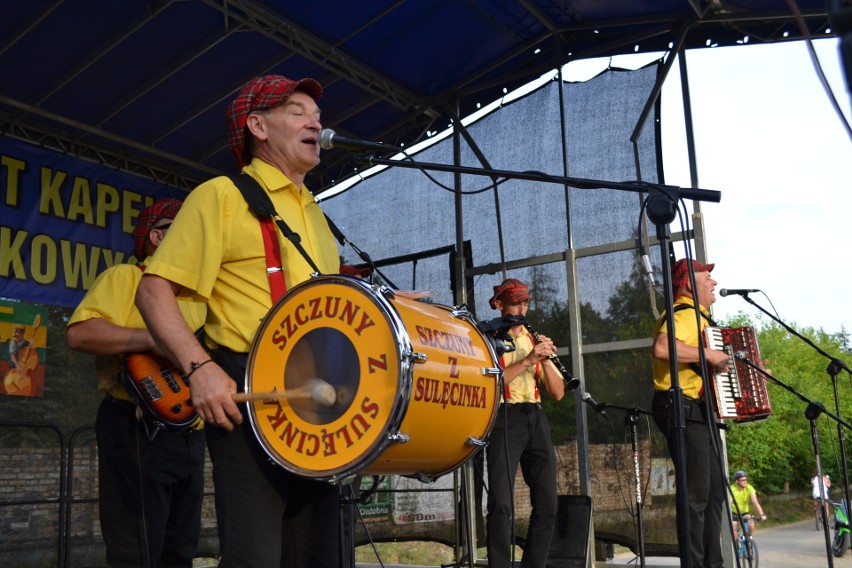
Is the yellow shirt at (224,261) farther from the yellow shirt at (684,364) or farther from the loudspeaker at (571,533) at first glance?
the loudspeaker at (571,533)

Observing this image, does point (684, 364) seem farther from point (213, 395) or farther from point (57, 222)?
point (57, 222)

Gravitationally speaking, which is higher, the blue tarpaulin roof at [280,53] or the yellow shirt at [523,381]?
the blue tarpaulin roof at [280,53]

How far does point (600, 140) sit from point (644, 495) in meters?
3.08

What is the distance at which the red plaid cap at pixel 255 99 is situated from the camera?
2.62 meters

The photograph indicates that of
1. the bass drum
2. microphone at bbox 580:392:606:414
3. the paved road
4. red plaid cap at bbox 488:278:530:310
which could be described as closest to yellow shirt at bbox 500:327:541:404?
red plaid cap at bbox 488:278:530:310

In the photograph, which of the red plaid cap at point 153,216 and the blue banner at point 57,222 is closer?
the red plaid cap at point 153,216

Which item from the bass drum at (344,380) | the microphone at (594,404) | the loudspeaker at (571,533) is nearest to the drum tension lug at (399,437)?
the bass drum at (344,380)

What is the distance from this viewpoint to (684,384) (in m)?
5.48

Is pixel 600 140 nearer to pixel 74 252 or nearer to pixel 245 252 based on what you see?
pixel 74 252

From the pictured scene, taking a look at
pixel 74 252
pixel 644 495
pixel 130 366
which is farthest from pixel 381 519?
pixel 130 366

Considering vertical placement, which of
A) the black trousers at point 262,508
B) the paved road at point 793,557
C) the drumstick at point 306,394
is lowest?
the paved road at point 793,557

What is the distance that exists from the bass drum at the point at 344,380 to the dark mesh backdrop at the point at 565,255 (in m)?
4.62

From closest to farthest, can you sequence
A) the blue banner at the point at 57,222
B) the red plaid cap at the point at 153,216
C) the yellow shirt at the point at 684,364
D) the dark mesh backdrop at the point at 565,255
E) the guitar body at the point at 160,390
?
the guitar body at the point at 160,390 → the red plaid cap at the point at 153,216 → the yellow shirt at the point at 684,364 → the blue banner at the point at 57,222 → the dark mesh backdrop at the point at 565,255

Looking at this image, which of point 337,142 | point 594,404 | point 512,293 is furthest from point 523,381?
point 337,142
